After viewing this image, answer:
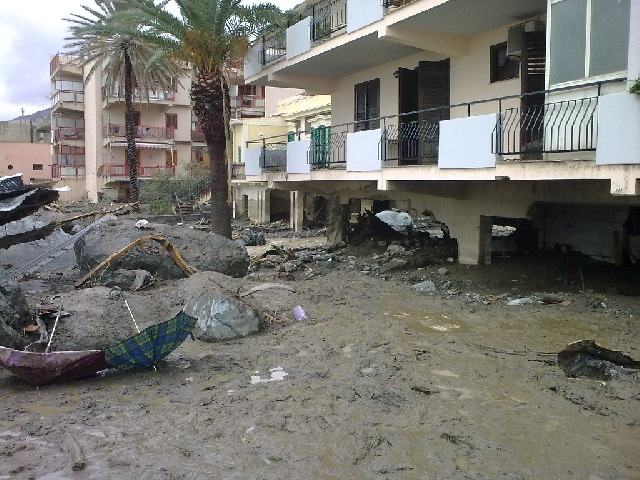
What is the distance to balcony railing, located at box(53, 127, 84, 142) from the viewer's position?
47.4m

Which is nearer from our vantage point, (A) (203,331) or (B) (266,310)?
(A) (203,331)

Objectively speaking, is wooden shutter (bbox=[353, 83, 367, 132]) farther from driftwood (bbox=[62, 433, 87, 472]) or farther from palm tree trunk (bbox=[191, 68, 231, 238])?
driftwood (bbox=[62, 433, 87, 472])

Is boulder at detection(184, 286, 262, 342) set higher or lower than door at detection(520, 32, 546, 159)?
lower

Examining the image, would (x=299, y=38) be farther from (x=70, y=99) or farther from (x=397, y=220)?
(x=70, y=99)

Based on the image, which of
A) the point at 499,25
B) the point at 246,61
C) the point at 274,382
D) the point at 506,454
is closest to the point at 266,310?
the point at 274,382

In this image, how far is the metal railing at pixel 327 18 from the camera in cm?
1608

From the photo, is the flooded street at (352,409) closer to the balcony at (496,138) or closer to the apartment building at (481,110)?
the balcony at (496,138)

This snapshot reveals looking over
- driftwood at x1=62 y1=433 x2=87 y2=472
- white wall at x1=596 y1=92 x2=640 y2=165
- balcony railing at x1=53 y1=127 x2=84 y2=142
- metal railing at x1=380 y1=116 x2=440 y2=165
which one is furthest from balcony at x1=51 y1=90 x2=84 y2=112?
driftwood at x1=62 y1=433 x2=87 y2=472

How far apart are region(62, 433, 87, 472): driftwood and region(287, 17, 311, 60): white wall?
Result: 13.2 meters

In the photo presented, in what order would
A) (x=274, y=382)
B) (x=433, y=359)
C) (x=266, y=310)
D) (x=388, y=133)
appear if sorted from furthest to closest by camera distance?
(x=388, y=133) < (x=266, y=310) < (x=433, y=359) < (x=274, y=382)

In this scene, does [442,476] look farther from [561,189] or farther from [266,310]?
[561,189]

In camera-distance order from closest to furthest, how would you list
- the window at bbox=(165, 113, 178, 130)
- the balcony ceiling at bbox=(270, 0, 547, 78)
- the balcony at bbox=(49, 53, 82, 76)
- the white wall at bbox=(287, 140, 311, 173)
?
the balcony ceiling at bbox=(270, 0, 547, 78), the white wall at bbox=(287, 140, 311, 173), the balcony at bbox=(49, 53, 82, 76), the window at bbox=(165, 113, 178, 130)

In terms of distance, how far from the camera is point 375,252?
18.2 metres

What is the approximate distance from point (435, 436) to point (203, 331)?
16.0ft
